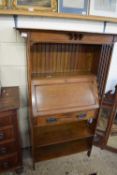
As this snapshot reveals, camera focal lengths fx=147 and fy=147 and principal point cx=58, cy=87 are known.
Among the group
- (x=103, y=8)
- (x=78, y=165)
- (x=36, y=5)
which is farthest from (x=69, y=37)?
(x=78, y=165)

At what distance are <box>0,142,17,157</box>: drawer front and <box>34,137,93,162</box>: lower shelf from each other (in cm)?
33

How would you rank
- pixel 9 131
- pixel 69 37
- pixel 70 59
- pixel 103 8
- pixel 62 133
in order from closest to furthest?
pixel 69 37 < pixel 9 131 < pixel 103 8 < pixel 70 59 < pixel 62 133

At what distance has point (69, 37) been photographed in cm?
121

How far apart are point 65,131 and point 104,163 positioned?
647 millimetres

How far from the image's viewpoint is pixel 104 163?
1.84 metres

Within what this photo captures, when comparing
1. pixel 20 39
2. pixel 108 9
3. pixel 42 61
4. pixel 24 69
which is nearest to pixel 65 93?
pixel 42 61

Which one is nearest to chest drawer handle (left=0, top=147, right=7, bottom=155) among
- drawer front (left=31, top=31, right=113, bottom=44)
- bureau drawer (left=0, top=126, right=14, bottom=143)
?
bureau drawer (left=0, top=126, right=14, bottom=143)

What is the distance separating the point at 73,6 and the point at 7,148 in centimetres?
149

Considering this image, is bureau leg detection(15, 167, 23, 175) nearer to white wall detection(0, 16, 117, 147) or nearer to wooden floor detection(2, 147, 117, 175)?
wooden floor detection(2, 147, 117, 175)

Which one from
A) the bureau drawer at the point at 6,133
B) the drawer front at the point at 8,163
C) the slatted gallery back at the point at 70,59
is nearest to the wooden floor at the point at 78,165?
the drawer front at the point at 8,163

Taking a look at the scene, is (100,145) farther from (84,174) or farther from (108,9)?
(108,9)

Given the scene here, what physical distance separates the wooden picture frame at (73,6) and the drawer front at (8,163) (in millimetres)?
1511

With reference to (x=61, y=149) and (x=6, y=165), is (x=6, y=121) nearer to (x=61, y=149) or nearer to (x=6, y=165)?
A: (x=6, y=165)

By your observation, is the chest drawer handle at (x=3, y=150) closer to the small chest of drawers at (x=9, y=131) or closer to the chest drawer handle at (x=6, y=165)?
the small chest of drawers at (x=9, y=131)
